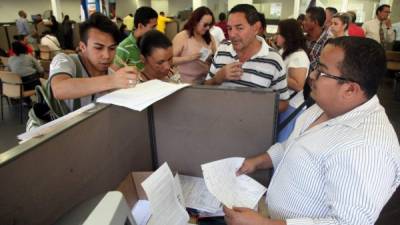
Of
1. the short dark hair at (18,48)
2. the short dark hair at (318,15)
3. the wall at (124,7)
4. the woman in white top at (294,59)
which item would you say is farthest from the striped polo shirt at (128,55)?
the wall at (124,7)

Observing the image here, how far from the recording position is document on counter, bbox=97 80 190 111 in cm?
88

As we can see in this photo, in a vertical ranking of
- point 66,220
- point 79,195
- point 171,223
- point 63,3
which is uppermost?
point 63,3

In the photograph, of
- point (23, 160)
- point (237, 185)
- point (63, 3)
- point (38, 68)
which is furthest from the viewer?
point (63, 3)

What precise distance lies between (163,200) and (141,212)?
0.51ft

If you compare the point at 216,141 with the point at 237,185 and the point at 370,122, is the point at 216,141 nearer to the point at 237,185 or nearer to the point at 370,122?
the point at 237,185

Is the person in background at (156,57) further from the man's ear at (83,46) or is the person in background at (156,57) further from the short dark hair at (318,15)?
the short dark hair at (318,15)

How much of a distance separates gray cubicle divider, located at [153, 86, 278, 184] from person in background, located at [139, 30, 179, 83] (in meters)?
0.29

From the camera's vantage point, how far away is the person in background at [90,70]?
96cm

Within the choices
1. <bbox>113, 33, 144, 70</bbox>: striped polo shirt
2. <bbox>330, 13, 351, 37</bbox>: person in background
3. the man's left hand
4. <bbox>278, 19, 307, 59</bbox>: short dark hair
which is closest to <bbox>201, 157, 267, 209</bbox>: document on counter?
the man's left hand

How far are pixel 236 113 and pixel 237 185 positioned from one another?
10.9 inches

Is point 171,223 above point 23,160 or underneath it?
underneath

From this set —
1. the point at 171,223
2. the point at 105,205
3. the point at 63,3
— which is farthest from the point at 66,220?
the point at 63,3

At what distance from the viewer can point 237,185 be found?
1105mm

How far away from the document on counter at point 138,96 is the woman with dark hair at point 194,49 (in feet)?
3.94
